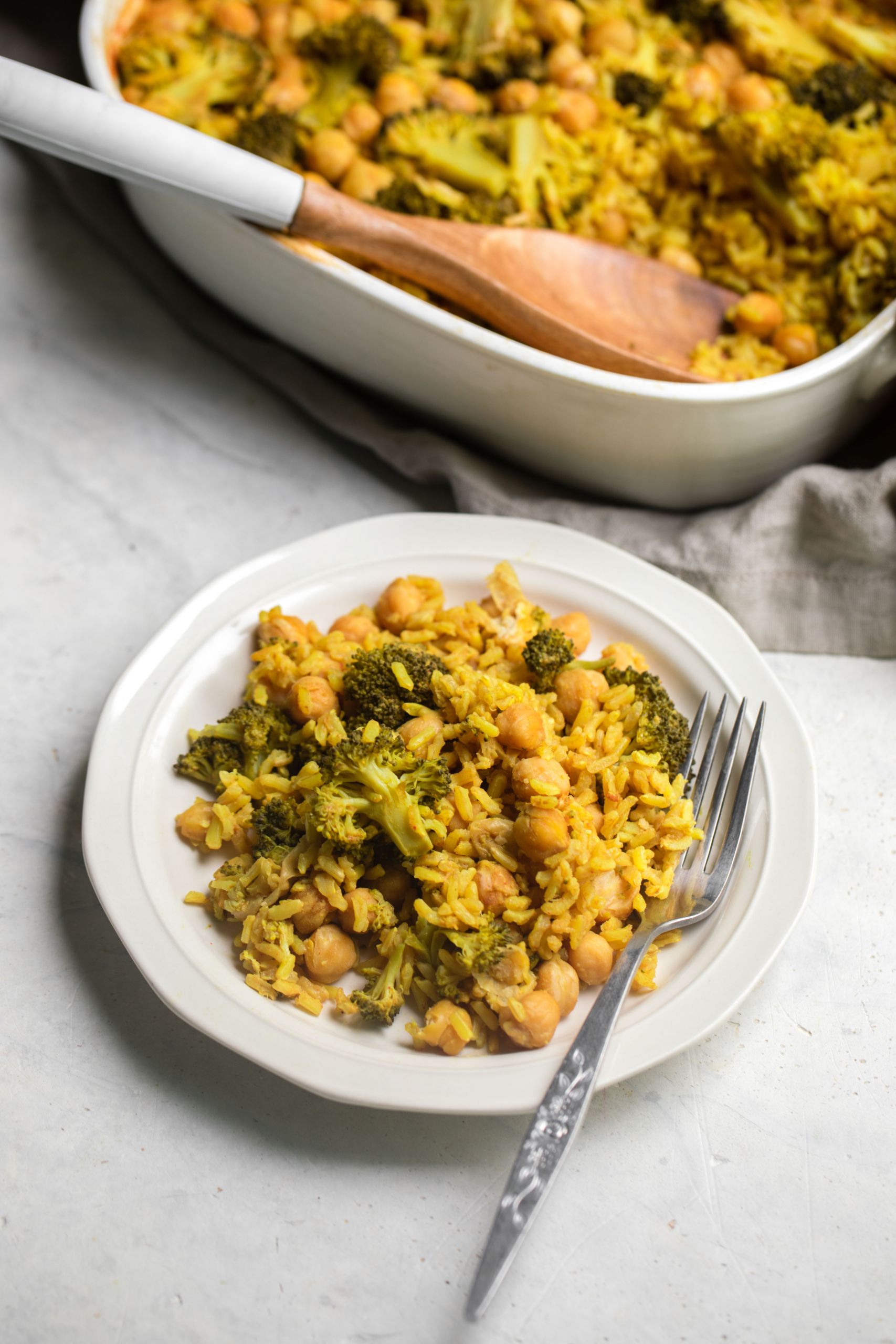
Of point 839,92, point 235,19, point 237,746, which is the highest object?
point 839,92

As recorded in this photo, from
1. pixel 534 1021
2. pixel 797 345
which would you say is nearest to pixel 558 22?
pixel 797 345

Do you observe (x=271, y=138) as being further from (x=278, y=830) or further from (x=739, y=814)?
(x=739, y=814)

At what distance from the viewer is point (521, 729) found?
78.7 inches

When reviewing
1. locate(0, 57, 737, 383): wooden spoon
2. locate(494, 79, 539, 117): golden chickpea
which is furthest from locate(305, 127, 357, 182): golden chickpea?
locate(494, 79, 539, 117): golden chickpea

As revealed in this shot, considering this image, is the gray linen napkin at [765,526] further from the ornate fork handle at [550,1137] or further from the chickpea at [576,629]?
the ornate fork handle at [550,1137]

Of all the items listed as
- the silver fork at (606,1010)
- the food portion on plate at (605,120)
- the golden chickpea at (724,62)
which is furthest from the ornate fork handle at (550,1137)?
the golden chickpea at (724,62)

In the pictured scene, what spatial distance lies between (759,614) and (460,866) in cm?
121

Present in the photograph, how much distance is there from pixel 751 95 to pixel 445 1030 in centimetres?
265

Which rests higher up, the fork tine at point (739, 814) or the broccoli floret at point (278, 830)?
the fork tine at point (739, 814)

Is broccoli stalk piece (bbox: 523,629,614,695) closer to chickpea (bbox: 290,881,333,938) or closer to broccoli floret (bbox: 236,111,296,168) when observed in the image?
chickpea (bbox: 290,881,333,938)

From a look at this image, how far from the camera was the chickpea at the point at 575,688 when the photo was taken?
2176mm

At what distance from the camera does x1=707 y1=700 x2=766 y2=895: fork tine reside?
2.03 metres

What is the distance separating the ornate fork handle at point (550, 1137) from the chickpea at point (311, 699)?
0.76 m

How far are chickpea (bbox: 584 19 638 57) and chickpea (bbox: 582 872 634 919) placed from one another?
2477 mm
